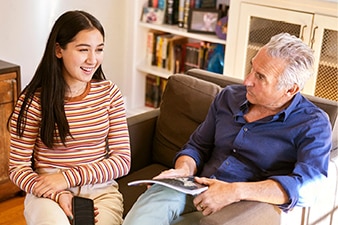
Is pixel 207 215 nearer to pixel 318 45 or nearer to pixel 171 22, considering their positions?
pixel 318 45

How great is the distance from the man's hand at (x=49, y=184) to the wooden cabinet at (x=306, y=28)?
5.61 feet

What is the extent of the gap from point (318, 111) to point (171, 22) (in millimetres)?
2060

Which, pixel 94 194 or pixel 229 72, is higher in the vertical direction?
pixel 229 72

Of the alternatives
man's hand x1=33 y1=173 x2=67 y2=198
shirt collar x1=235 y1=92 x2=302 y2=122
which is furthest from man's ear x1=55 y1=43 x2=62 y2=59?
shirt collar x1=235 y1=92 x2=302 y2=122

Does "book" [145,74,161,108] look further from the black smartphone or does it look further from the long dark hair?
the black smartphone

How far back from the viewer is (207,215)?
1719 mm

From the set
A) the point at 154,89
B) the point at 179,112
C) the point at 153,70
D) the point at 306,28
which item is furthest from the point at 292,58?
the point at 154,89

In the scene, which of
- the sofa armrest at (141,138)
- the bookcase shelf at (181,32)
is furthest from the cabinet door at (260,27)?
the sofa armrest at (141,138)

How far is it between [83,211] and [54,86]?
17.0 inches

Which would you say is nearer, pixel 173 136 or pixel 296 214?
pixel 296 214

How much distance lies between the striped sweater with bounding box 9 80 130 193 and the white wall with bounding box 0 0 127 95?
152 centimetres

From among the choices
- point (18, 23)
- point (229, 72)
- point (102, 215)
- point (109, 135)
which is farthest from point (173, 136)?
point (18, 23)

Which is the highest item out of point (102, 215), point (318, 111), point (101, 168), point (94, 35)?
point (94, 35)

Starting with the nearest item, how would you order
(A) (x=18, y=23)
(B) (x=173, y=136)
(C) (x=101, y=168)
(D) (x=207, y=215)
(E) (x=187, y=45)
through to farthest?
1. (D) (x=207, y=215)
2. (C) (x=101, y=168)
3. (B) (x=173, y=136)
4. (A) (x=18, y=23)
5. (E) (x=187, y=45)
